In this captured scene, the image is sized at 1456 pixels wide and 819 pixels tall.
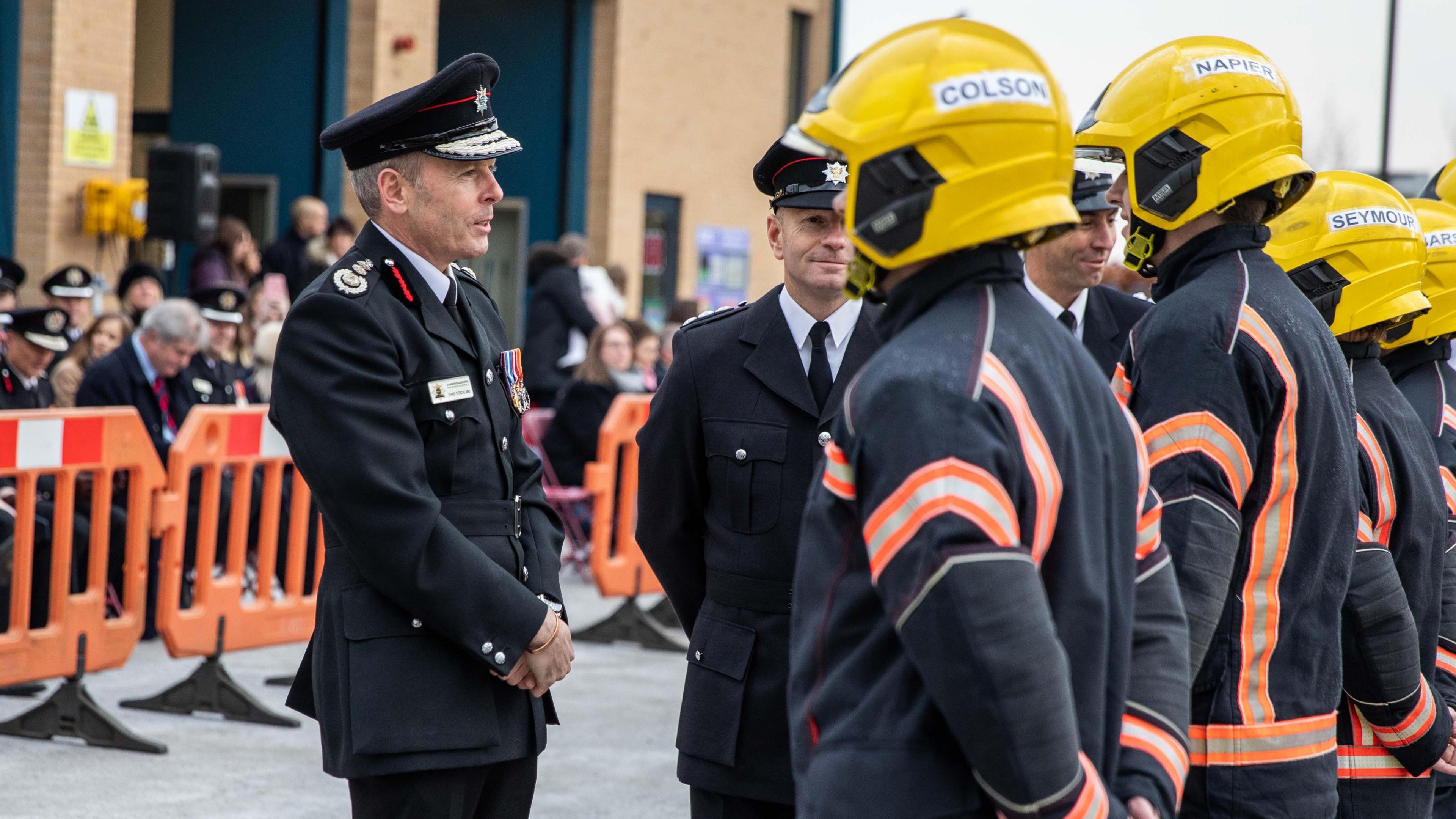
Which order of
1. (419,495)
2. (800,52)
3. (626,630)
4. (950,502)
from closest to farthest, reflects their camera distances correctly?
(950,502), (419,495), (626,630), (800,52)

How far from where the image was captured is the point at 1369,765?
3621 mm

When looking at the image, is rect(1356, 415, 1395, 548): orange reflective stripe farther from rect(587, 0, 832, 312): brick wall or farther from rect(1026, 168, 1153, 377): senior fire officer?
rect(587, 0, 832, 312): brick wall

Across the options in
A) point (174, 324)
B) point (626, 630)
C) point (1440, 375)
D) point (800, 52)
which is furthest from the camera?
point (800, 52)

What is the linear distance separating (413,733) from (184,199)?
9.78m

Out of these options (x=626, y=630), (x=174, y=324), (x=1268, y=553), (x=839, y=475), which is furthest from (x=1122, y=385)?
(x=174, y=324)

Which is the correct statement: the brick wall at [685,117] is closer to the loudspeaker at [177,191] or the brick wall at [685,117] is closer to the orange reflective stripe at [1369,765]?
the loudspeaker at [177,191]

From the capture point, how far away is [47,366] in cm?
899

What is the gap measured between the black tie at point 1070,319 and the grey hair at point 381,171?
1.78 metres

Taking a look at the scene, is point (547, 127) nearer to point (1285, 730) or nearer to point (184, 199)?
point (184, 199)

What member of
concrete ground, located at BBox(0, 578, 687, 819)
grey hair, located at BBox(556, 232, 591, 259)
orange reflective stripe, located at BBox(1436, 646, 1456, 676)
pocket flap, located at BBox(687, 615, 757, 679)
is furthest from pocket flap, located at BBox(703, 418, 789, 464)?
grey hair, located at BBox(556, 232, 591, 259)

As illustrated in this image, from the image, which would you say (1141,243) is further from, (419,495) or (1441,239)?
(1441,239)

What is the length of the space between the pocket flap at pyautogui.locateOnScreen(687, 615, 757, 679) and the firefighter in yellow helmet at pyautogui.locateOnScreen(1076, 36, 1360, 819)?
97 centimetres

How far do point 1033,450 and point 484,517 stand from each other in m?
1.77

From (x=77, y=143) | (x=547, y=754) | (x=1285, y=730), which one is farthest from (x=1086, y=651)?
(x=77, y=143)
